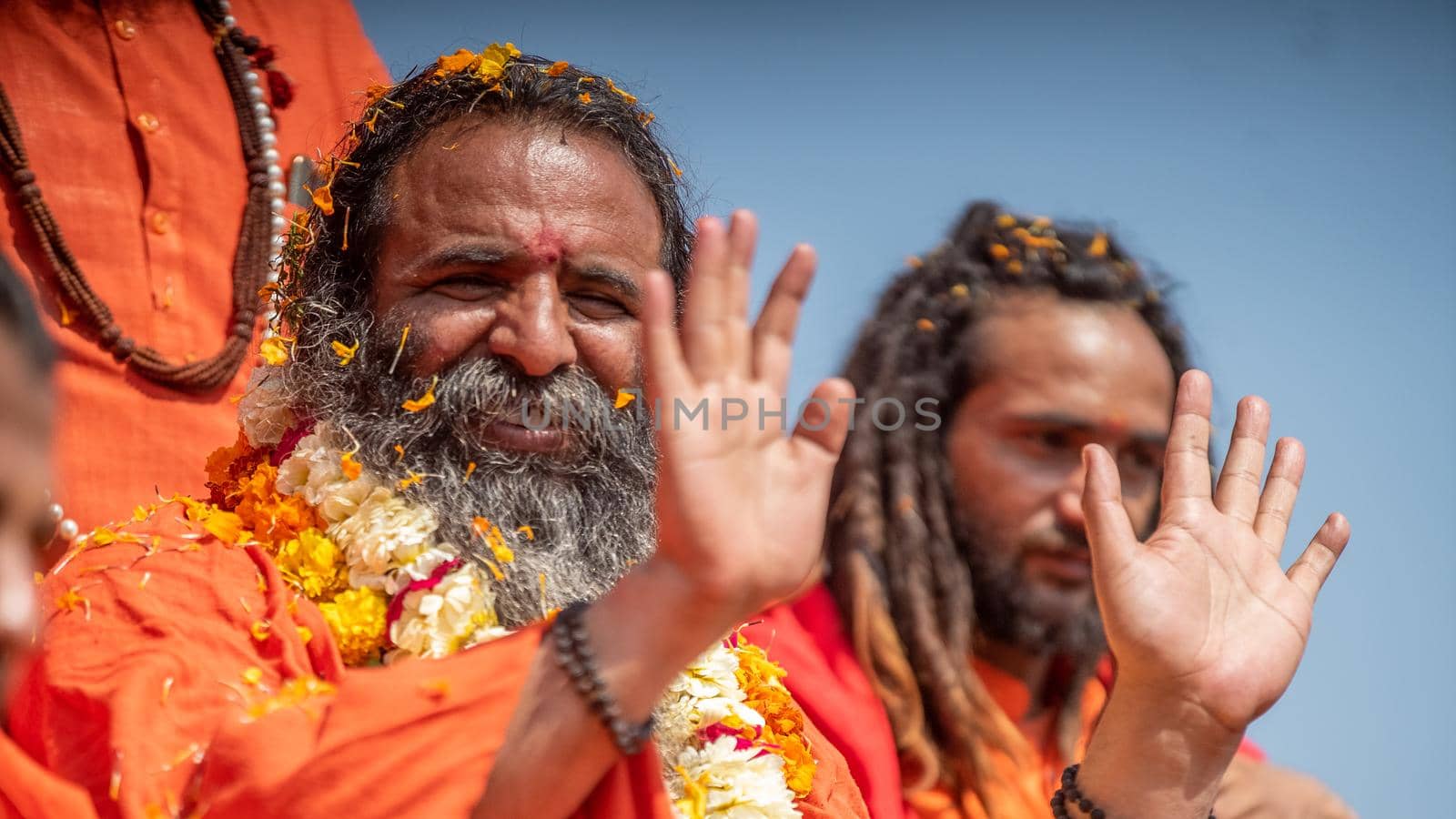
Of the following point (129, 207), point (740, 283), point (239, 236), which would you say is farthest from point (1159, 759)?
point (129, 207)

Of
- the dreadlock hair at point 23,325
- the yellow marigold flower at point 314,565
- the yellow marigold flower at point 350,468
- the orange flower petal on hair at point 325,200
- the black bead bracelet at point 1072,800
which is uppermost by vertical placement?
the dreadlock hair at point 23,325

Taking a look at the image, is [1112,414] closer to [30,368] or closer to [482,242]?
[482,242]

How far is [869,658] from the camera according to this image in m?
3.79

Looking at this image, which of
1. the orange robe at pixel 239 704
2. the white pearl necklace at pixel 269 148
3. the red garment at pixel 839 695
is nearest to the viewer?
the orange robe at pixel 239 704

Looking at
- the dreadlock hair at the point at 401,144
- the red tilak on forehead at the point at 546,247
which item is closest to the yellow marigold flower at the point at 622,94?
the dreadlock hair at the point at 401,144

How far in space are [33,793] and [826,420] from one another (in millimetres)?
1352

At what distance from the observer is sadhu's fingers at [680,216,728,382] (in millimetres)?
2006

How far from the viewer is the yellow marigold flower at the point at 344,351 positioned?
3.03 metres

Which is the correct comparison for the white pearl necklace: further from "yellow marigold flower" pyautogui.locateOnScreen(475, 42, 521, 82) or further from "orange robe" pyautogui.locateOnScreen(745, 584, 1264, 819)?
"orange robe" pyautogui.locateOnScreen(745, 584, 1264, 819)

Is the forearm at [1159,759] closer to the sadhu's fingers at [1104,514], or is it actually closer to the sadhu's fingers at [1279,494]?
the sadhu's fingers at [1104,514]

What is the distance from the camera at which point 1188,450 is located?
2863 millimetres

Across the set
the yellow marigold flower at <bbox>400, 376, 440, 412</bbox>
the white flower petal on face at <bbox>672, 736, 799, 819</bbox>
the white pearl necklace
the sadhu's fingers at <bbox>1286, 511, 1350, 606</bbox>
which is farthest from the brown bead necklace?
the sadhu's fingers at <bbox>1286, 511, 1350, 606</bbox>

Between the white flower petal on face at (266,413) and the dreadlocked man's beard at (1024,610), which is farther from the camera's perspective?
the dreadlocked man's beard at (1024,610)

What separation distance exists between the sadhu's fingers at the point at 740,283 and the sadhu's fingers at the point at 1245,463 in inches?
54.3
